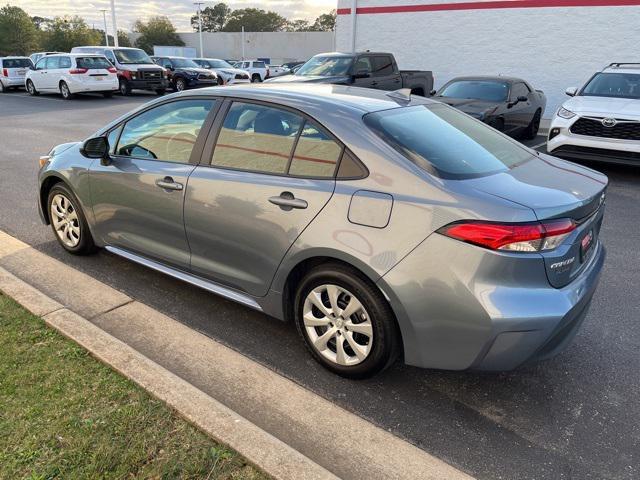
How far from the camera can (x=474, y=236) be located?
240 cm

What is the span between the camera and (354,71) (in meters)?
12.9

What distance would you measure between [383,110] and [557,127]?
20.7 ft

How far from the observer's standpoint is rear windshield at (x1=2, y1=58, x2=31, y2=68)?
24234mm

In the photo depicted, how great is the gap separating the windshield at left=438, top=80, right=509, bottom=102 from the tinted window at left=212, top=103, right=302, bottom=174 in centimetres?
780

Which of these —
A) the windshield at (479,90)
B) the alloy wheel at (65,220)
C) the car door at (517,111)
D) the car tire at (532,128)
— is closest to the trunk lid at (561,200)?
the alloy wheel at (65,220)

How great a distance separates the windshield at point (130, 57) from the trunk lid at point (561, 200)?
22594 mm

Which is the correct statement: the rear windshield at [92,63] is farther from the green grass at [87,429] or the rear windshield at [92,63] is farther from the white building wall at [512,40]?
the green grass at [87,429]

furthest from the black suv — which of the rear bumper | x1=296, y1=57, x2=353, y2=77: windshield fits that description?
the rear bumper

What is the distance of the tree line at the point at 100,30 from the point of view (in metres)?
48.9

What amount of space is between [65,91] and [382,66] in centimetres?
1325

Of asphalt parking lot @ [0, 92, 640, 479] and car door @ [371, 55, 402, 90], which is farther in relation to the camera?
car door @ [371, 55, 402, 90]

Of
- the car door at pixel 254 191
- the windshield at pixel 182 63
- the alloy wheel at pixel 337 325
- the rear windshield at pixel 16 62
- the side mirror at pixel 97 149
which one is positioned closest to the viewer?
the alloy wheel at pixel 337 325

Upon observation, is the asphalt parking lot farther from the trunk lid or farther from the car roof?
the car roof

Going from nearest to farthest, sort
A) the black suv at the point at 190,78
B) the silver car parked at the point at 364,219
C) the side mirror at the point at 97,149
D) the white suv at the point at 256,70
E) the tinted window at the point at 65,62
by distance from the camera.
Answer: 1. the silver car parked at the point at 364,219
2. the side mirror at the point at 97,149
3. the tinted window at the point at 65,62
4. the black suv at the point at 190,78
5. the white suv at the point at 256,70
